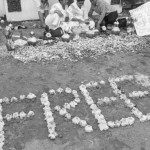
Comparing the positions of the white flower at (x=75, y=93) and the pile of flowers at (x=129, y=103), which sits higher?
the white flower at (x=75, y=93)

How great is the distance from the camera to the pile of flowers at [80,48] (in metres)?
8.13

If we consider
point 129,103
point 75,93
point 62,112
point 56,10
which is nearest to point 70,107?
point 62,112

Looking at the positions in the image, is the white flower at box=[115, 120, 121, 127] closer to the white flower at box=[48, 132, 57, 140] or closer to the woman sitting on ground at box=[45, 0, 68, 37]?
the white flower at box=[48, 132, 57, 140]

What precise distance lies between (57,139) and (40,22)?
607 cm

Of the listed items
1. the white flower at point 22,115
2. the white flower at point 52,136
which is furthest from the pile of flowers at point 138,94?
the white flower at point 22,115

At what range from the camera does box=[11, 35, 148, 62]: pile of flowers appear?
8133 millimetres

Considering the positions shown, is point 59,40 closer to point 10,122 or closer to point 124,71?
point 124,71

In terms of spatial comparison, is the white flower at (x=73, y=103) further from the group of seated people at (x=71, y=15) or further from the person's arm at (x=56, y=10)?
the person's arm at (x=56, y=10)

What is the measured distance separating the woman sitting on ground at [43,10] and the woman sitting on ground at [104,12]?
1.65 metres

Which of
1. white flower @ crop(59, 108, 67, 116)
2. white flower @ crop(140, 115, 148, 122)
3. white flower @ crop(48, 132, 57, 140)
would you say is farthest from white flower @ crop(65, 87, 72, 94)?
white flower @ crop(140, 115, 148, 122)

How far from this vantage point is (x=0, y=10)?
10492 mm

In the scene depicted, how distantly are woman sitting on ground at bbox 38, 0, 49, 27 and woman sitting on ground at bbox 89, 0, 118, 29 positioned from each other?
5.42 ft

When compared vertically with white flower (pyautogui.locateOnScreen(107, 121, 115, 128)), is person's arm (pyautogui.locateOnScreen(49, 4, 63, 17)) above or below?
above

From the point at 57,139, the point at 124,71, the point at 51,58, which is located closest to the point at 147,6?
the point at 124,71
